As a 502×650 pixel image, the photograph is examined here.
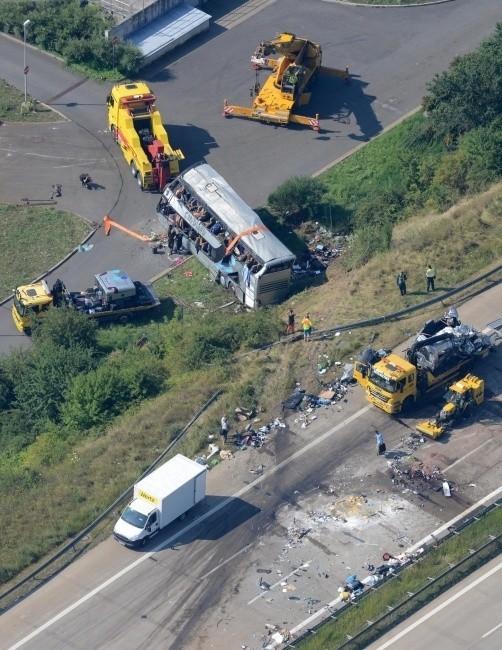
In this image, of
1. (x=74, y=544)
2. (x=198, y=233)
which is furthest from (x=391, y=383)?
(x=198, y=233)

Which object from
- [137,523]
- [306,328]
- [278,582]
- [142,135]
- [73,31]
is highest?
[73,31]

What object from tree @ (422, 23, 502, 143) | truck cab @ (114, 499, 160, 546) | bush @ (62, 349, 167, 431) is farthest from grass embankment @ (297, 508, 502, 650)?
tree @ (422, 23, 502, 143)

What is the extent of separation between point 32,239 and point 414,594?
31338 mm

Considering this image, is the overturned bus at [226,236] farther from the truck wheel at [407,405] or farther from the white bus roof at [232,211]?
the truck wheel at [407,405]

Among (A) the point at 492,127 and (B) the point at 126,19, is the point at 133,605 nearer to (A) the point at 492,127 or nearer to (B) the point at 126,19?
(A) the point at 492,127

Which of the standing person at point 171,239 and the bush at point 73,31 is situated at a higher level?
the bush at point 73,31

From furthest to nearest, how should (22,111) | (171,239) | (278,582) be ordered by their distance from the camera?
(22,111), (171,239), (278,582)

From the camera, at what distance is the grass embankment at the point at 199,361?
47.3 metres

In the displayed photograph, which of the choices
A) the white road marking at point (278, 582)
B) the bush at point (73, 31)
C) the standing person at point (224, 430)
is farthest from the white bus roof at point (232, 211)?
the white road marking at point (278, 582)

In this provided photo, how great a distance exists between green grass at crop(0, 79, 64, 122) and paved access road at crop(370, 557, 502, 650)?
1600 inches

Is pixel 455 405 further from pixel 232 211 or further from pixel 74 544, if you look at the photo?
pixel 232 211

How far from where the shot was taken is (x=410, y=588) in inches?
1665

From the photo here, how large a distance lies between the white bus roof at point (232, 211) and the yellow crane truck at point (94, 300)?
16.0ft

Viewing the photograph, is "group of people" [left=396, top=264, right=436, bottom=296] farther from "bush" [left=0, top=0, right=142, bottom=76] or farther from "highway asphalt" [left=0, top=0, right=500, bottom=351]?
"bush" [left=0, top=0, right=142, bottom=76]
